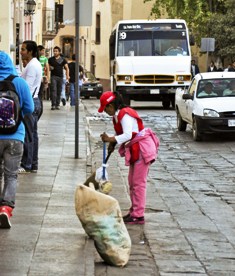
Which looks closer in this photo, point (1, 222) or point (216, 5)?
point (1, 222)

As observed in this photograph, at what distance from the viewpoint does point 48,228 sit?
1019 centimetres

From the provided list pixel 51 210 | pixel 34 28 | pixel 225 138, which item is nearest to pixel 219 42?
pixel 34 28

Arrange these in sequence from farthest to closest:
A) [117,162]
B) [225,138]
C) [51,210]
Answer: [225,138] < [117,162] < [51,210]

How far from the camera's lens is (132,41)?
119 ft

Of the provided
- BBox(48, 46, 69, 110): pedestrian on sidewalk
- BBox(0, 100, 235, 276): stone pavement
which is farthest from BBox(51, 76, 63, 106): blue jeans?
BBox(0, 100, 235, 276): stone pavement

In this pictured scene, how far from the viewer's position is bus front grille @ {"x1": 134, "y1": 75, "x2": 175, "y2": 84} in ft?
116

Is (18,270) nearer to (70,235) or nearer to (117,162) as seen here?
(70,235)

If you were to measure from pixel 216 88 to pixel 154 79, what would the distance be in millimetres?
11851

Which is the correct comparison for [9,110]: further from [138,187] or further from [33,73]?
[33,73]

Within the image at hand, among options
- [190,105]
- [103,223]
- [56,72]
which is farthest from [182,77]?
[103,223]

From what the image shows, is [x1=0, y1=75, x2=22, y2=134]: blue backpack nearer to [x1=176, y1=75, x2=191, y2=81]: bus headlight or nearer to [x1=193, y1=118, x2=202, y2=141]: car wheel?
[x1=193, y1=118, x2=202, y2=141]: car wheel

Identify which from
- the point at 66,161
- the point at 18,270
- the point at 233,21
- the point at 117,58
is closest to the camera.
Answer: the point at 18,270

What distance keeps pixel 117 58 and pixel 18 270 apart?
28.1 meters

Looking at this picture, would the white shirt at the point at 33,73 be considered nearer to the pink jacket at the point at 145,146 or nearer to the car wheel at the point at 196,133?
the pink jacket at the point at 145,146
